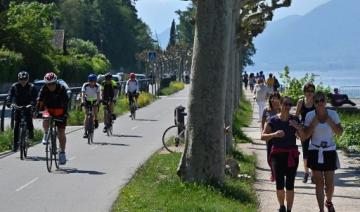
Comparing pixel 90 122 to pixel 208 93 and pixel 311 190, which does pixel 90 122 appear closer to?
pixel 311 190

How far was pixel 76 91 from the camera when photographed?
30.7m

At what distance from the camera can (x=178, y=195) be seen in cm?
1092

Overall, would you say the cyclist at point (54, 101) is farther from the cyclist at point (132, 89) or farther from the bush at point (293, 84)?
the bush at point (293, 84)

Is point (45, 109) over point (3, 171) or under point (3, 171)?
over

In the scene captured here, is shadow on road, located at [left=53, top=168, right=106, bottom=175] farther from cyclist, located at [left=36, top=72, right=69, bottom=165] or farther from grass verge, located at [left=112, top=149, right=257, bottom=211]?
grass verge, located at [left=112, top=149, right=257, bottom=211]

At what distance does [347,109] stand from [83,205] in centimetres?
2395

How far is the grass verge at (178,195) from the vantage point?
10173mm

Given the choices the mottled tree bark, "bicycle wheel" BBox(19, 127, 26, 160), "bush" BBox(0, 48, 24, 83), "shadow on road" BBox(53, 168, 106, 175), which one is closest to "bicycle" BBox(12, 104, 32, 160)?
"bicycle wheel" BBox(19, 127, 26, 160)

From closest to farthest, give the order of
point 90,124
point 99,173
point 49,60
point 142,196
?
point 142,196 < point 99,173 < point 90,124 < point 49,60

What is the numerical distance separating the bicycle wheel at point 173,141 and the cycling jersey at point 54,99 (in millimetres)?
4155

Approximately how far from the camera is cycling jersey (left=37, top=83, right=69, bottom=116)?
13961 mm

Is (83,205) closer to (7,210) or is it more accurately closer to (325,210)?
(7,210)

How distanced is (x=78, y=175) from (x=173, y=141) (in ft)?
18.1

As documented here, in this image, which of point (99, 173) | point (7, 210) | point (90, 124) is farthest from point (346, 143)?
point (7, 210)
